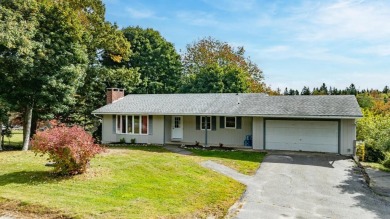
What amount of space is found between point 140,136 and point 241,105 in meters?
8.45

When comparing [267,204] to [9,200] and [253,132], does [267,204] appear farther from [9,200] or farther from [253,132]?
[253,132]

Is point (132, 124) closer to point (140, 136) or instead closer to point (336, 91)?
point (140, 136)

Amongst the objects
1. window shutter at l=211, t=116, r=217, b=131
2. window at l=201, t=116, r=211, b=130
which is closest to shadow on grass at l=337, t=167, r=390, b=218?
window shutter at l=211, t=116, r=217, b=131

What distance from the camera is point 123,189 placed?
10.7 meters

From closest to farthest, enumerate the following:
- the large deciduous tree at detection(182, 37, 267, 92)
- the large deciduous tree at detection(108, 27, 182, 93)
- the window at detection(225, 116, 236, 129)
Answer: the window at detection(225, 116, 236, 129), the large deciduous tree at detection(108, 27, 182, 93), the large deciduous tree at detection(182, 37, 267, 92)

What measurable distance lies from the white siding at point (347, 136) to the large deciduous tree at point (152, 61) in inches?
1000

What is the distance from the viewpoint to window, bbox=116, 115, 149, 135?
2453 cm

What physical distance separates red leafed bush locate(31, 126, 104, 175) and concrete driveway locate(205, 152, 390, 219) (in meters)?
6.34

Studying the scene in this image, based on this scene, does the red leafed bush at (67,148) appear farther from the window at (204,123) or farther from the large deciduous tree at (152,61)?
the large deciduous tree at (152,61)

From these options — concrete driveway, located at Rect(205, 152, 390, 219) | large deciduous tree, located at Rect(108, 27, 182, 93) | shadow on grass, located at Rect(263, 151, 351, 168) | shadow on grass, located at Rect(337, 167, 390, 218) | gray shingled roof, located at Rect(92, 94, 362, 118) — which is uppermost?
large deciduous tree, located at Rect(108, 27, 182, 93)

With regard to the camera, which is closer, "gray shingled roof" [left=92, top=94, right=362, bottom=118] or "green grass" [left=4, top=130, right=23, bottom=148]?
"gray shingled roof" [left=92, top=94, right=362, bottom=118]

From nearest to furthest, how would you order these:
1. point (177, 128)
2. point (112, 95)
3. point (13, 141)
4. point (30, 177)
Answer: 1. point (30, 177)
2. point (177, 128)
3. point (112, 95)
4. point (13, 141)

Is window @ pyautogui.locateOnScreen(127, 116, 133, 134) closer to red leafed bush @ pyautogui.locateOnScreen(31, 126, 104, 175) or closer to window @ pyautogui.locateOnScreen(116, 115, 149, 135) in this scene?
window @ pyautogui.locateOnScreen(116, 115, 149, 135)

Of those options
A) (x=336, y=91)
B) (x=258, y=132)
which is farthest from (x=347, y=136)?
(x=336, y=91)
